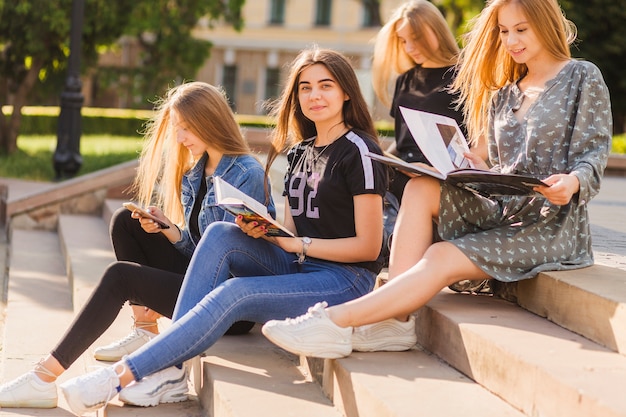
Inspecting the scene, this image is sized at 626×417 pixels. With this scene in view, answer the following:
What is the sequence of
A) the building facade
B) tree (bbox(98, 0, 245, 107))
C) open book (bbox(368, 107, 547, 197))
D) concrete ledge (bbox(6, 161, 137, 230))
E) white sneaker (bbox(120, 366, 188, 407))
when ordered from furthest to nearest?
the building facade < tree (bbox(98, 0, 245, 107)) < concrete ledge (bbox(6, 161, 137, 230)) < white sneaker (bbox(120, 366, 188, 407)) < open book (bbox(368, 107, 547, 197))

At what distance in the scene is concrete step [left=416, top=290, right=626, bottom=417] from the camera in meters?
2.60

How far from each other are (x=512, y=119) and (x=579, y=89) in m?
0.29

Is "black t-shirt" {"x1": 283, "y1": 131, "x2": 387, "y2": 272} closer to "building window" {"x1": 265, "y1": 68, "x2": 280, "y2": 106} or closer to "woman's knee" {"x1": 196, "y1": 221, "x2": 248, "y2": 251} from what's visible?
"woman's knee" {"x1": 196, "y1": 221, "x2": 248, "y2": 251}

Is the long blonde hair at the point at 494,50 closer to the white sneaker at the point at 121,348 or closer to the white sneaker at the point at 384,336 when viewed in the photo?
the white sneaker at the point at 384,336

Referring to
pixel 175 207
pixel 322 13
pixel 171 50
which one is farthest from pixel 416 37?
pixel 322 13

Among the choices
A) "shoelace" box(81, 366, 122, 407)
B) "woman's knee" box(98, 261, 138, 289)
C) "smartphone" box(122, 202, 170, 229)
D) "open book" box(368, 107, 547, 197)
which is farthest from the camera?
"smartphone" box(122, 202, 170, 229)

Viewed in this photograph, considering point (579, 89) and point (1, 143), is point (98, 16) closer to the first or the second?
point (1, 143)

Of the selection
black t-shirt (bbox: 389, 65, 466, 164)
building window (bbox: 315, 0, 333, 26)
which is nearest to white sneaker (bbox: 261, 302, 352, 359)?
black t-shirt (bbox: 389, 65, 466, 164)

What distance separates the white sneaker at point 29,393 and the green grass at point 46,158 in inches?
213

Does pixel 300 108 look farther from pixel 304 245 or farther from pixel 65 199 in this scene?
pixel 65 199

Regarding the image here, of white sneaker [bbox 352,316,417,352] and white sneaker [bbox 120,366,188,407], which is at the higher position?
white sneaker [bbox 352,316,417,352]

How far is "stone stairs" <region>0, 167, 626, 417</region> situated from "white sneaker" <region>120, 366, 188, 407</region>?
5 cm

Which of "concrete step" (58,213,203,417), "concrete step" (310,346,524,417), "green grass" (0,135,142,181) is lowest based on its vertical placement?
"green grass" (0,135,142,181)

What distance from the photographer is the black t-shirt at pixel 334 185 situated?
376 centimetres
